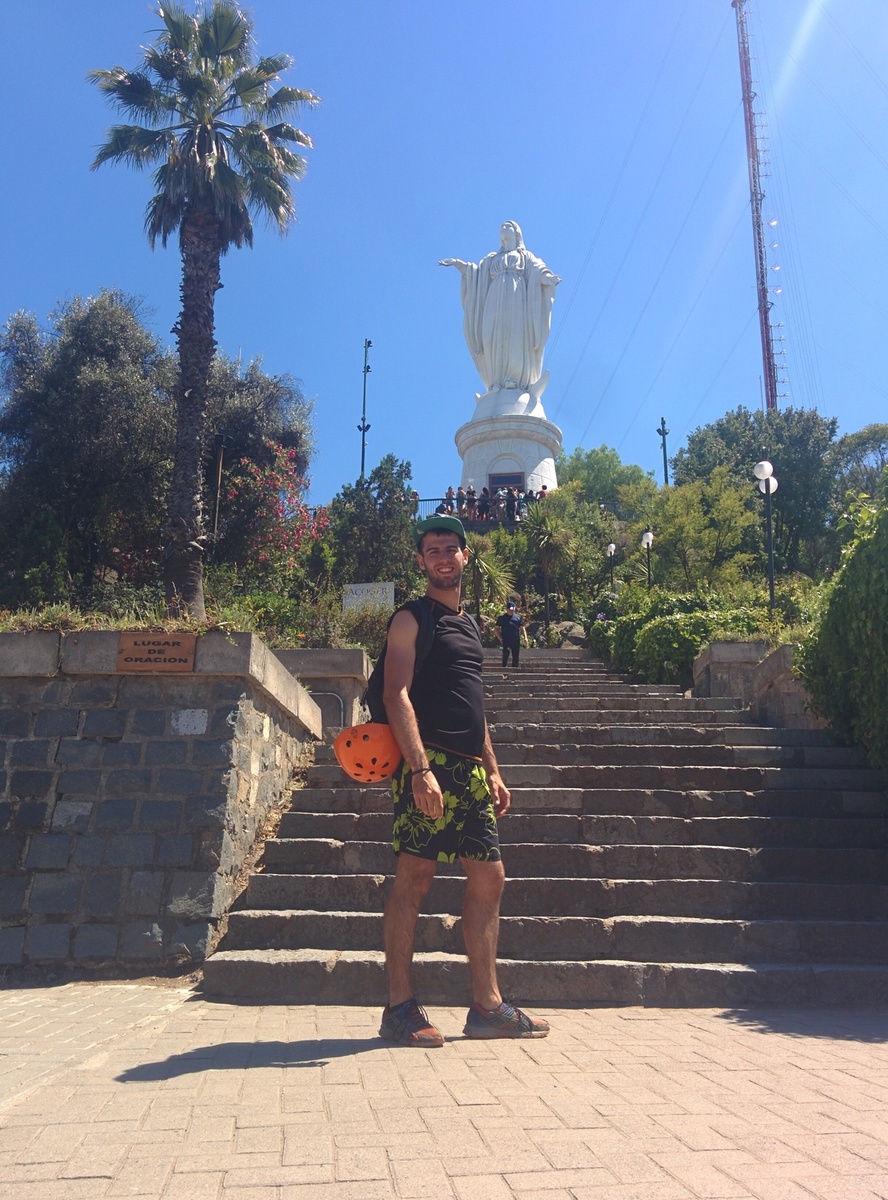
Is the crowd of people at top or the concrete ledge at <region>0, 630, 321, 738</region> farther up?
the crowd of people at top

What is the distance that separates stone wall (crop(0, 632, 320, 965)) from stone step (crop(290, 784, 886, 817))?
720 millimetres

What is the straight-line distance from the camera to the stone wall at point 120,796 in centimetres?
519

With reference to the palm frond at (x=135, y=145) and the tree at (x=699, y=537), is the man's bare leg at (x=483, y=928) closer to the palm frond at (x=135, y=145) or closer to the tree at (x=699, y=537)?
the palm frond at (x=135, y=145)

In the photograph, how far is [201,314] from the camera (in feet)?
41.6

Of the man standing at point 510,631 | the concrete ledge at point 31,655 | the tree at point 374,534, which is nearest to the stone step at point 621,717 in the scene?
the concrete ledge at point 31,655

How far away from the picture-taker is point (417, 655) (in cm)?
369

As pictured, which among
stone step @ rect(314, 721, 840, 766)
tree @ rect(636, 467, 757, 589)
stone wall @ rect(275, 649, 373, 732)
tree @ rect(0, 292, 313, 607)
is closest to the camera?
stone step @ rect(314, 721, 840, 766)

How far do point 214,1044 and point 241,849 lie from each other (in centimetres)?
215

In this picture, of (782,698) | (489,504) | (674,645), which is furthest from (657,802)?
(489,504)

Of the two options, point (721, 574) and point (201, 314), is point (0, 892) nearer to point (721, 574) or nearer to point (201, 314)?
point (201, 314)

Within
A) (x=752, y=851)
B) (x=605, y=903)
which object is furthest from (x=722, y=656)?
(x=605, y=903)

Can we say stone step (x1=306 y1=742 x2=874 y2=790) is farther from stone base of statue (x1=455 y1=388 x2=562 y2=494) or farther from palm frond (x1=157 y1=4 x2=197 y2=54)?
stone base of statue (x1=455 y1=388 x2=562 y2=494)

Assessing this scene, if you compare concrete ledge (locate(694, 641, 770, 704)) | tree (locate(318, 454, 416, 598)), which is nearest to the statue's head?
tree (locate(318, 454, 416, 598))

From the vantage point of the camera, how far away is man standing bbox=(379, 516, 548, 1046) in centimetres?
351
